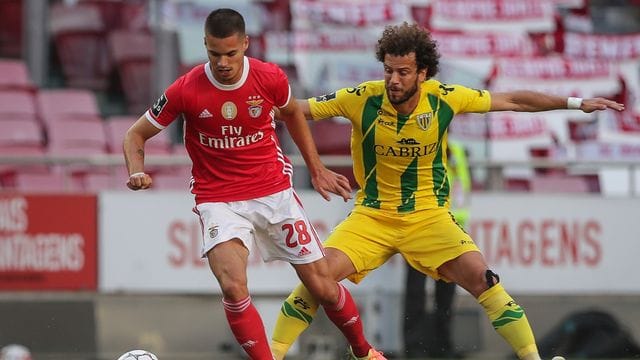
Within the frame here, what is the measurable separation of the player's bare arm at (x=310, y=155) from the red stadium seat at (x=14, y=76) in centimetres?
721

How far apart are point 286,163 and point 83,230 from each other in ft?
14.4

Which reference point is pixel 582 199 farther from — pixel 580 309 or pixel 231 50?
pixel 231 50

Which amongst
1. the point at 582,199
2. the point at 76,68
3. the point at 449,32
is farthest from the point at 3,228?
the point at 449,32

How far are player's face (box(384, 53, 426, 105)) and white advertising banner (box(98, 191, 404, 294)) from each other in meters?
4.09

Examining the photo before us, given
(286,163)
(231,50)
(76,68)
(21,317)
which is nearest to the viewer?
(231,50)

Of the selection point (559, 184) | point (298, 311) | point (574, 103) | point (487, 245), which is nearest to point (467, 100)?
point (574, 103)

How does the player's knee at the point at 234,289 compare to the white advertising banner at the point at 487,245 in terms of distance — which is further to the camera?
the white advertising banner at the point at 487,245

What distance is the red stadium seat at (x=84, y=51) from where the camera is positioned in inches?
648

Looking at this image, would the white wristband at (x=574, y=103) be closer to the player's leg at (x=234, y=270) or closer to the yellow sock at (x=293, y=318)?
the yellow sock at (x=293, y=318)

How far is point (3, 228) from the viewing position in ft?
42.0

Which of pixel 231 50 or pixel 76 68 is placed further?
pixel 76 68

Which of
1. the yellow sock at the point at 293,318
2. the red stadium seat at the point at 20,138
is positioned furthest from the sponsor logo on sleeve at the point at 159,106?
the red stadium seat at the point at 20,138

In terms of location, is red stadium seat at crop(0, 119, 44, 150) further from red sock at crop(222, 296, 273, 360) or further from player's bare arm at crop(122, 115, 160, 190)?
red sock at crop(222, 296, 273, 360)

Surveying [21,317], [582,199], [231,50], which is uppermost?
[231,50]
